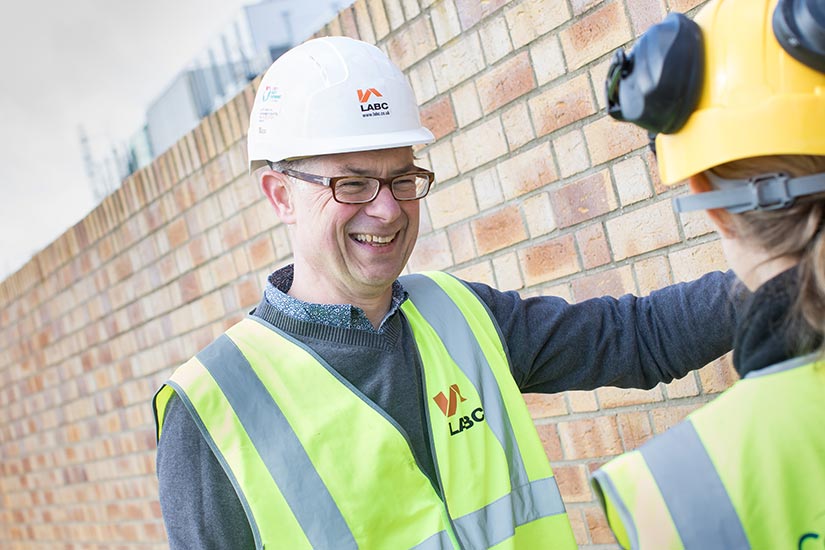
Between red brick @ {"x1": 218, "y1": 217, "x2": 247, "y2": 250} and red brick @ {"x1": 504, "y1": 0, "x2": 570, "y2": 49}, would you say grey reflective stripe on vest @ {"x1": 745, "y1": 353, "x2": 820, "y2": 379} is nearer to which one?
red brick @ {"x1": 504, "y1": 0, "x2": 570, "y2": 49}

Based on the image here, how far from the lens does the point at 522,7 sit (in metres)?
2.75

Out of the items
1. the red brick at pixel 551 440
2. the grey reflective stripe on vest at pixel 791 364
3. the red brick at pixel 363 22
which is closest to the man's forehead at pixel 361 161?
the grey reflective stripe on vest at pixel 791 364

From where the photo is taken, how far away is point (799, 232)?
129 cm

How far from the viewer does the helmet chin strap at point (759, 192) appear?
4.10 ft

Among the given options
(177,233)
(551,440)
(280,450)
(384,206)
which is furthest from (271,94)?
(177,233)

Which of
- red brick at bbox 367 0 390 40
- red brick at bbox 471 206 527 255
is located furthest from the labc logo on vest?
red brick at bbox 367 0 390 40

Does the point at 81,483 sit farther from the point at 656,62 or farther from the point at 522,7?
the point at 656,62

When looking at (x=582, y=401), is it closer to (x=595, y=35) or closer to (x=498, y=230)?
(x=498, y=230)

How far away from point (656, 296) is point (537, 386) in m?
0.38

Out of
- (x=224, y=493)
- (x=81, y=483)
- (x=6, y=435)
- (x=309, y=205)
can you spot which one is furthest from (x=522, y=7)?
(x=6, y=435)

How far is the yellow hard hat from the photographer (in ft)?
4.09

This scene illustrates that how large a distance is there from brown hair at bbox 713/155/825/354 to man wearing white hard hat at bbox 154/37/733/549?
0.70 m

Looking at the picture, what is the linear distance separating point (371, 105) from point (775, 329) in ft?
3.73

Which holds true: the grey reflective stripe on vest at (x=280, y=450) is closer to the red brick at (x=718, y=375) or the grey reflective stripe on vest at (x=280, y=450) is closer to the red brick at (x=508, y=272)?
the red brick at (x=718, y=375)
